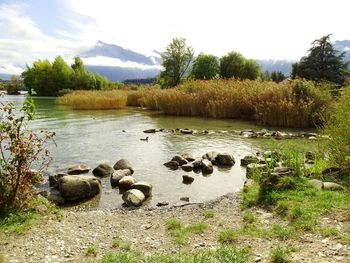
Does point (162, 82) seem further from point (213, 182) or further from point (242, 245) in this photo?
point (242, 245)

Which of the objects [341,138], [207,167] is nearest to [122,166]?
[207,167]

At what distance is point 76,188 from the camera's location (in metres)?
9.52

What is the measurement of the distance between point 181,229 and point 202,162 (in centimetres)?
Answer: 555

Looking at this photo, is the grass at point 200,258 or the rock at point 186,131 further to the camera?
the rock at point 186,131

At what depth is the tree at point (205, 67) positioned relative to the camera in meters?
65.9

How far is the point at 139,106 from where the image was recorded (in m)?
41.8

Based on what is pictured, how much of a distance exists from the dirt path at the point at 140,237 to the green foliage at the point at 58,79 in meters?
79.5

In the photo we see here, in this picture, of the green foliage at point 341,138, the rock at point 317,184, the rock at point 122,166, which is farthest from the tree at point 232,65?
the rock at point 317,184

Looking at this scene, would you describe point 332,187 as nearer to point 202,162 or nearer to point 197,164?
point 202,162

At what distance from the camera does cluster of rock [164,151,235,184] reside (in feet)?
39.8

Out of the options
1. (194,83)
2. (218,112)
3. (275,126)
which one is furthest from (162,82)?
(275,126)

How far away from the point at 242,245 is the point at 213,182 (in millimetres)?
5031

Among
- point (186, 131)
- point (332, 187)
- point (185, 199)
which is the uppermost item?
point (332, 187)

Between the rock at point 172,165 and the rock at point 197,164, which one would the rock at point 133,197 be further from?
the rock at point 197,164
